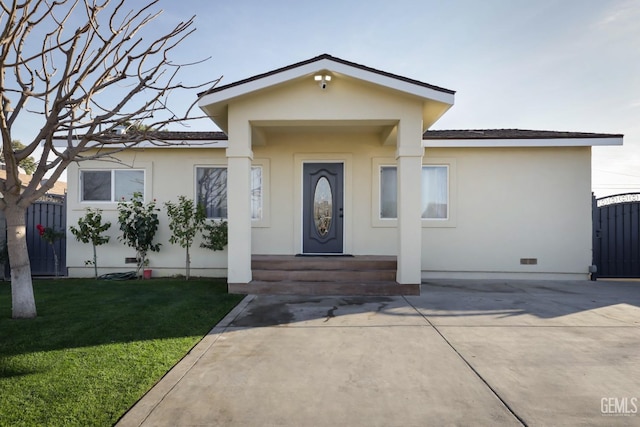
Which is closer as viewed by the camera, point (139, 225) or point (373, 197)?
point (139, 225)

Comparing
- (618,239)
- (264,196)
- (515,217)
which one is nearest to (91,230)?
(264,196)

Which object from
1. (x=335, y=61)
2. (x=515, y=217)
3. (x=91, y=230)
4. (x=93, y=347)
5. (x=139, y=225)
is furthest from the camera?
(x=515, y=217)

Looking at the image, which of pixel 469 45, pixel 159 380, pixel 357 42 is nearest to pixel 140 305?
pixel 159 380

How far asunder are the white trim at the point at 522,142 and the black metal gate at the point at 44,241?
29.9ft

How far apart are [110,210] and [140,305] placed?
158 inches

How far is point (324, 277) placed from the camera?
6.86m

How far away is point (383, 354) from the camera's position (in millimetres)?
3629

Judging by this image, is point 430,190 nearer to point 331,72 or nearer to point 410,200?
point 410,200

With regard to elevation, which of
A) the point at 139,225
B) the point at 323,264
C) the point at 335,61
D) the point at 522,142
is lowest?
the point at 323,264

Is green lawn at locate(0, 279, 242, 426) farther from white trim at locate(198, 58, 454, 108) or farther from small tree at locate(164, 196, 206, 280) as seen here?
white trim at locate(198, 58, 454, 108)

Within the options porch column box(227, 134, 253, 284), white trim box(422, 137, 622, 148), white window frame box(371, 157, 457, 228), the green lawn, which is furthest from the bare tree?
white trim box(422, 137, 622, 148)

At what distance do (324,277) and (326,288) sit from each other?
0.37m

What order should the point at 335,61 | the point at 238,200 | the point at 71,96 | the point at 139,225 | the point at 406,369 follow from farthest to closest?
the point at 139,225 → the point at 238,200 → the point at 335,61 → the point at 71,96 → the point at 406,369

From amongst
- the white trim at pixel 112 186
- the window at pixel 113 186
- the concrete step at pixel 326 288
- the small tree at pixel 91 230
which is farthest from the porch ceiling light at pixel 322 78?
the small tree at pixel 91 230
